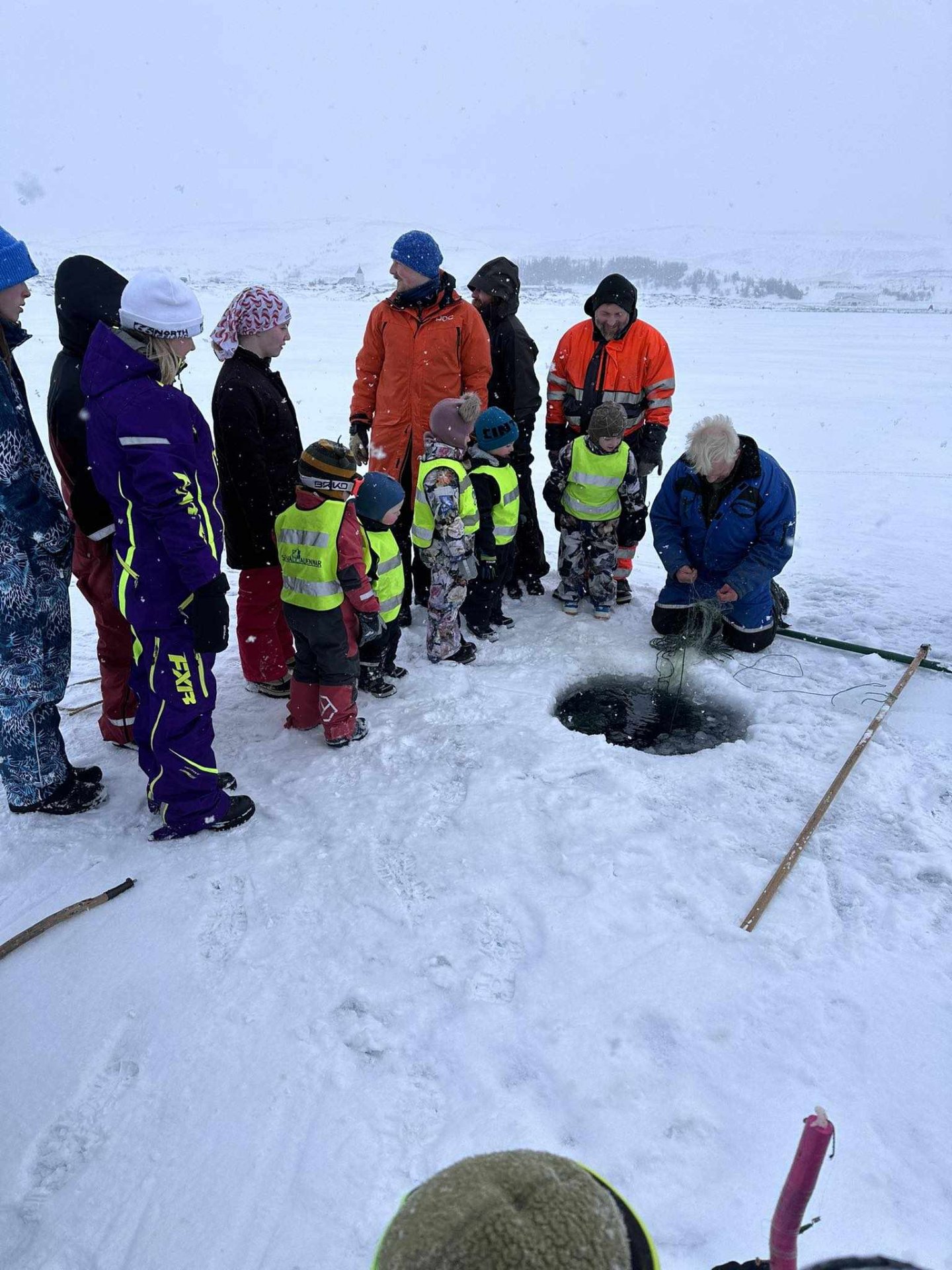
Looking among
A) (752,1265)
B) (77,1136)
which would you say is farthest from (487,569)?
(752,1265)

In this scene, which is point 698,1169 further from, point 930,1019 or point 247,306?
point 247,306

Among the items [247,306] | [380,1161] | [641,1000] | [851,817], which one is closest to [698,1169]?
[641,1000]

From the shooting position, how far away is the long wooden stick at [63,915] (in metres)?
2.57

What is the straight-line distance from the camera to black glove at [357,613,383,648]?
373cm

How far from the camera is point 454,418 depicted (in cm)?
418

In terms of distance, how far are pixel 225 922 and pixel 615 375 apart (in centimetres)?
396

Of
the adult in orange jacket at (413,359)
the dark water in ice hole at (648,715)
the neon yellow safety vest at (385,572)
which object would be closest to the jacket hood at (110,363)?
the neon yellow safety vest at (385,572)

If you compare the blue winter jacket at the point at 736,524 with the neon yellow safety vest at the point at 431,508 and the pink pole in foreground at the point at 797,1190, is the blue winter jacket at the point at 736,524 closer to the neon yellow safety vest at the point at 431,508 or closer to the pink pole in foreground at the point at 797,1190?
the neon yellow safety vest at the point at 431,508

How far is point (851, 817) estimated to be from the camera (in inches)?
128

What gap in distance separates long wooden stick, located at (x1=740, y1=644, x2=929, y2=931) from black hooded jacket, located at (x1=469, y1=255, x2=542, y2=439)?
2.71 meters

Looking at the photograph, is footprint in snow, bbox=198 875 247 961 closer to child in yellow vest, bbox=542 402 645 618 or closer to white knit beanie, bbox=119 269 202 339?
white knit beanie, bbox=119 269 202 339

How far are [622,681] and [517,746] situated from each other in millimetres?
1116

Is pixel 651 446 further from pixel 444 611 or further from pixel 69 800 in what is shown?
pixel 69 800

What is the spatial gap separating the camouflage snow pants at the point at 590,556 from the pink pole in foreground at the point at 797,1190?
4332 mm
